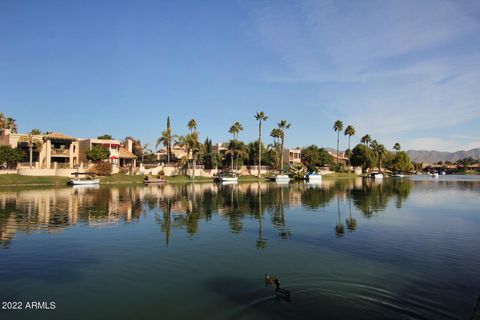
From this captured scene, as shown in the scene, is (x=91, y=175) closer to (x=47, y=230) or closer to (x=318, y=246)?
(x=47, y=230)

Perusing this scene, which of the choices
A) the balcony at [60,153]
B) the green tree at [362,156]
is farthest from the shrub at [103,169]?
the green tree at [362,156]

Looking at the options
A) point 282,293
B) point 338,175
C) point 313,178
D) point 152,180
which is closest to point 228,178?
point 152,180

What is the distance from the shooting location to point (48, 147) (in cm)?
8575

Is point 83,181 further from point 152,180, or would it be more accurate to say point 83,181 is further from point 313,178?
point 313,178

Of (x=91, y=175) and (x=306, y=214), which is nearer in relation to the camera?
(x=306, y=214)

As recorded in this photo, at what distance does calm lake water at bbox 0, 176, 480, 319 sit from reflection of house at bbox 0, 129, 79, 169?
190 feet

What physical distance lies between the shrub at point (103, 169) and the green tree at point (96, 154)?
410 cm

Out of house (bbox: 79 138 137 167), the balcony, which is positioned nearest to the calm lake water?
the balcony

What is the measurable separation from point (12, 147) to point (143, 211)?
61.8 m

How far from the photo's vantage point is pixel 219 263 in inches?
683

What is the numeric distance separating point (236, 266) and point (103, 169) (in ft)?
237

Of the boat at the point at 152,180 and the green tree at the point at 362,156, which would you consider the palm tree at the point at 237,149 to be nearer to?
the boat at the point at 152,180

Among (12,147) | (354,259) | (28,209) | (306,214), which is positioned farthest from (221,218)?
(12,147)

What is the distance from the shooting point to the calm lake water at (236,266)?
39.6 ft
